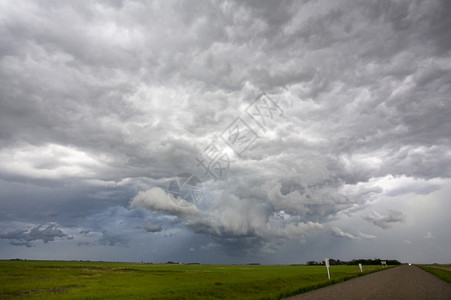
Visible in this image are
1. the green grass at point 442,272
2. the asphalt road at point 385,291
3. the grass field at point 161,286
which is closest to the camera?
the asphalt road at point 385,291

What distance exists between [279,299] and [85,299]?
1448 centimetres

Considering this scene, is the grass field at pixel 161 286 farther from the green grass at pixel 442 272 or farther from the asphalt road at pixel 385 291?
the green grass at pixel 442 272

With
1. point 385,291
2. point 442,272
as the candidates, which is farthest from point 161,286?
point 442,272

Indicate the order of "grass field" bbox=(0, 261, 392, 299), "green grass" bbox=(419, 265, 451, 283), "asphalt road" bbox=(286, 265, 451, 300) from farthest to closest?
"green grass" bbox=(419, 265, 451, 283) → "grass field" bbox=(0, 261, 392, 299) → "asphalt road" bbox=(286, 265, 451, 300)

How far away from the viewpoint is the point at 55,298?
2348cm

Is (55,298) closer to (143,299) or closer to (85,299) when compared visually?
(85,299)

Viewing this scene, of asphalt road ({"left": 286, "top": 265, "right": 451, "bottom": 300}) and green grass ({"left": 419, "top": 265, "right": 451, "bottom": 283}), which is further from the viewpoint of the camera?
green grass ({"left": 419, "top": 265, "right": 451, "bottom": 283})

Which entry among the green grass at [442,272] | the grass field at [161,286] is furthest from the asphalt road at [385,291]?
the green grass at [442,272]

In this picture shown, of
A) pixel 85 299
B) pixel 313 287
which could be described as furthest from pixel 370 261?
pixel 85 299

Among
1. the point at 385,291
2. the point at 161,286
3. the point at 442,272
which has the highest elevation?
the point at 442,272

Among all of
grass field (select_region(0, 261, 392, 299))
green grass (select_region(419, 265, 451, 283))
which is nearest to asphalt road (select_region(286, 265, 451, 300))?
grass field (select_region(0, 261, 392, 299))

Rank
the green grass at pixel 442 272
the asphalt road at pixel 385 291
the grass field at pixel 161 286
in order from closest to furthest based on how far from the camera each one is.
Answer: the asphalt road at pixel 385 291, the grass field at pixel 161 286, the green grass at pixel 442 272

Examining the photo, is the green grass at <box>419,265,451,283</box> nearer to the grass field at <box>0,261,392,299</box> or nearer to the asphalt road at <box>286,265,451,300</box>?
the asphalt road at <box>286,265,451,300</box>

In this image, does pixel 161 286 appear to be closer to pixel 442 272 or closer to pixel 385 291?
pixel 385 291
